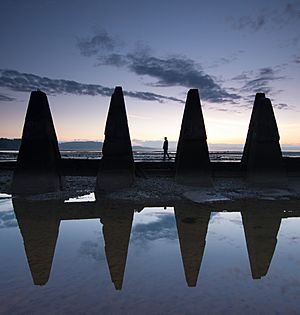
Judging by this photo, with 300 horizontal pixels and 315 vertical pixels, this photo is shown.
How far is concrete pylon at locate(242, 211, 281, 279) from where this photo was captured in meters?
4.46

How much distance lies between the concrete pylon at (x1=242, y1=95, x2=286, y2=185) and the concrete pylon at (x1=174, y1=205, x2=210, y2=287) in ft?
17.2

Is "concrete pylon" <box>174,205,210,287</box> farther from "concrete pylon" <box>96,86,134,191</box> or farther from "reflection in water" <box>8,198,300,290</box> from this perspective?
"concrete pylon" <box>96,86,134,191</box>

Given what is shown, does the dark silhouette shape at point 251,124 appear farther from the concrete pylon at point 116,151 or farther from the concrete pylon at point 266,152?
the concrete pylon at point 116,151

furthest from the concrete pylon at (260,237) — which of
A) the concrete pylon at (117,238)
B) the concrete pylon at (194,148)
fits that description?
the concrete pylon at (194,148)

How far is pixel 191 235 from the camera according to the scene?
5980 mm

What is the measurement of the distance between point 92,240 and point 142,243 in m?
1.01

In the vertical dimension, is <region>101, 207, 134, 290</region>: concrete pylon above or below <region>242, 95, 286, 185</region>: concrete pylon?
below

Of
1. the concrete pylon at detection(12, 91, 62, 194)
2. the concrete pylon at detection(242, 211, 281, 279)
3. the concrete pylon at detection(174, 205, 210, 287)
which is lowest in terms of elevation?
the concrete pylon at detection(174, 205, 210, 287)

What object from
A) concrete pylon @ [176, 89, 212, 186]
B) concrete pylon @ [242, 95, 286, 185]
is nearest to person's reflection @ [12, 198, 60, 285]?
concrete pylon @ [176, 89, 212, 186]

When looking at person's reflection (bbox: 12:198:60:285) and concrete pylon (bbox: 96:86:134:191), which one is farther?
concrete pylon (bbox: 96:86:134:191)

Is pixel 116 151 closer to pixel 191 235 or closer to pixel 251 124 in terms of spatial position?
pixel 191 235

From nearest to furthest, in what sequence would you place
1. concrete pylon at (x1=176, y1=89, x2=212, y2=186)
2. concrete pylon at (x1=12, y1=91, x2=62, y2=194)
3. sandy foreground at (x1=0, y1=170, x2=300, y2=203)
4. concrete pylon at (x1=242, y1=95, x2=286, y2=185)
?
1. sandy foreground at (x1=0, y1=170, x2=300, y2=203)
2. concrete pylon at (x1=12, y1=91, x2=62, y2=194)
3. concrete pylon at (x1=176, y1=89, x2=212, y2=186)
4. concrete pylon at (x1=242, y1=95, x2=286, y2=185)

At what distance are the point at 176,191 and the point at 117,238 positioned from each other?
5776 mm

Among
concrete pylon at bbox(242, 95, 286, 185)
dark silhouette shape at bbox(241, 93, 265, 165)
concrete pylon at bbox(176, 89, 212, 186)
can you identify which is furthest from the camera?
dark silhouette shape at bbox(241, 93, 265, 165)
